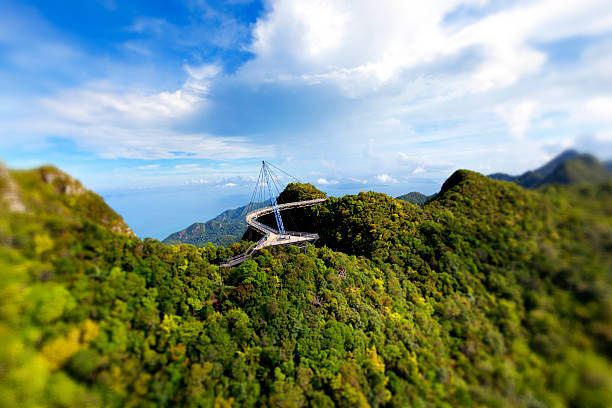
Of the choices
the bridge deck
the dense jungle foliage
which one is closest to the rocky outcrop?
the dense jungle foliage

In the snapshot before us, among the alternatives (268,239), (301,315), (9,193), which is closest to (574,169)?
(301,315)

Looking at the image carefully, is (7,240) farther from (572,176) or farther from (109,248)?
(572,176)

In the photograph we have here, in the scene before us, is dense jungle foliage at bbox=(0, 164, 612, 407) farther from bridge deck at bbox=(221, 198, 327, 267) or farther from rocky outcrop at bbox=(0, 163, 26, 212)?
bridge deck at bbox=(221, 198, 327, 267)

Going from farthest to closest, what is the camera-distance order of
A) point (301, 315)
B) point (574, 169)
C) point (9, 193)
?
point (301, 315) < point (574, 169) < point (9, 193)

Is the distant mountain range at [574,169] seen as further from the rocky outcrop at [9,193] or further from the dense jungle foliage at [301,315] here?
the rocky outcrop at [9,193]

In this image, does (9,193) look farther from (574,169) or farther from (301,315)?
(574,169)

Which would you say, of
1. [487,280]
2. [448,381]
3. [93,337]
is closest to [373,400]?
[448,381]

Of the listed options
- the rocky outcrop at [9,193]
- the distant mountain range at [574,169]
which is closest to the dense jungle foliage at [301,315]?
the rocky outcrop at [9,193]
